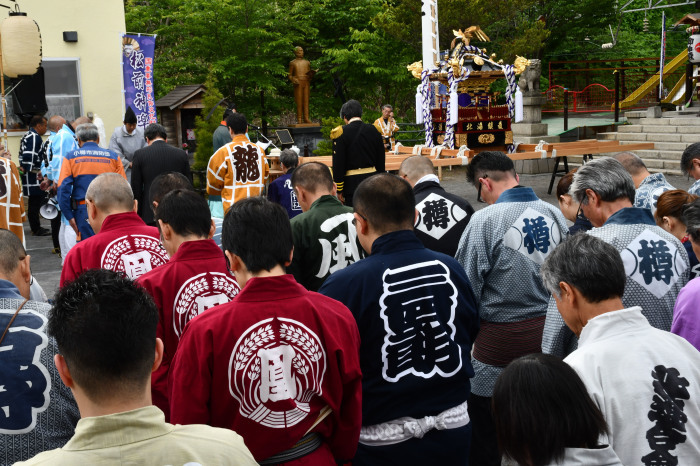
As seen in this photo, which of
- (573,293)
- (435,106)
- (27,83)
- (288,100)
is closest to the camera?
(573,293)

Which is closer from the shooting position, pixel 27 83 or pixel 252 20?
pixel 27 83

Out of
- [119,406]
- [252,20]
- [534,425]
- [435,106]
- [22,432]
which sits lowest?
[22,432]

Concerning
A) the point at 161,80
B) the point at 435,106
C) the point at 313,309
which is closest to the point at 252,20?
the point at 161,80

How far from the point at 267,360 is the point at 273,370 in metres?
0.04

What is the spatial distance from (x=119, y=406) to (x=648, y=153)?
18203 mm

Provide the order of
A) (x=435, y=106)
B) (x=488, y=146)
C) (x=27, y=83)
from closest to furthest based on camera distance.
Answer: (x=27, y=83), (x=488, y=146), (x=435, y=106)

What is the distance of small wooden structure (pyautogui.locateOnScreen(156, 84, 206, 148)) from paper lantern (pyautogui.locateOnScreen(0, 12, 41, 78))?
25.1 feet

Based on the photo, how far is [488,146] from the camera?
49.5ft

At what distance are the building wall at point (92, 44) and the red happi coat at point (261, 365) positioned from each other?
13.8 metres

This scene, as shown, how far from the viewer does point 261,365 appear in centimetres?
244

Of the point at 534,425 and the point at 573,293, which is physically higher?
the point at 573,293

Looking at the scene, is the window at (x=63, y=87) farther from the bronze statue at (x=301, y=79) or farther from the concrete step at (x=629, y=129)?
the concrete step at (x=629, y=129)

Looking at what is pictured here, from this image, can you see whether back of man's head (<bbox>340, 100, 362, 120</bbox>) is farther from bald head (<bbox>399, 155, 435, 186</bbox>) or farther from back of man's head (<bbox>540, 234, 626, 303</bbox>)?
back of man's head (<bbox>540, 234, 626, 303</bbox>)

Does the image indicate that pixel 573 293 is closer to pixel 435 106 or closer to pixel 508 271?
pixel 508 271
